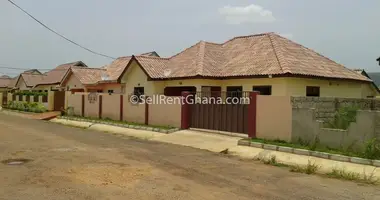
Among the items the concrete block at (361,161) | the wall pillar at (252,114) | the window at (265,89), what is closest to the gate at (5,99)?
the window at (265,89)

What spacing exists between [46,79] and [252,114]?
4165cm

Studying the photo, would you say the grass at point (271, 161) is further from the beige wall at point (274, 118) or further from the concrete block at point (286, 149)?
the beige wall at point (274, 118)

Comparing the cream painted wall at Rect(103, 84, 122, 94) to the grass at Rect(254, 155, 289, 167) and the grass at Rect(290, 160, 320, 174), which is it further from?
the grass at Rect(290, 160, 320, 174)

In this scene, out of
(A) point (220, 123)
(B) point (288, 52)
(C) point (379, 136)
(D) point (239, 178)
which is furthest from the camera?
(B) point (288, 52)

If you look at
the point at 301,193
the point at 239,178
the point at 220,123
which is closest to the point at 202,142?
the point at 220,123

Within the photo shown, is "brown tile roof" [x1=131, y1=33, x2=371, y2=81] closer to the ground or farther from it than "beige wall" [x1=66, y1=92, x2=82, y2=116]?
farther from it

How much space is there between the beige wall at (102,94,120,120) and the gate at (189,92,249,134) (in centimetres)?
695

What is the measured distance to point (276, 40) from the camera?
866 inches

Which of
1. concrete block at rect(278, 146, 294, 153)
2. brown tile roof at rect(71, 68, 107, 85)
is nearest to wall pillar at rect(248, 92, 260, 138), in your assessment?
concrete block at rect(278, 146, 294, 153)

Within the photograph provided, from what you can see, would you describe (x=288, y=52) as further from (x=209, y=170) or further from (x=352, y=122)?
(x=209, y=170)

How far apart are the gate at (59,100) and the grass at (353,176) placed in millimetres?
26018

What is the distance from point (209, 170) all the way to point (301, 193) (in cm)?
271

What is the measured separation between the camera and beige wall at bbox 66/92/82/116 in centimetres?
2742

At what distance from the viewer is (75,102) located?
28.0 metres
